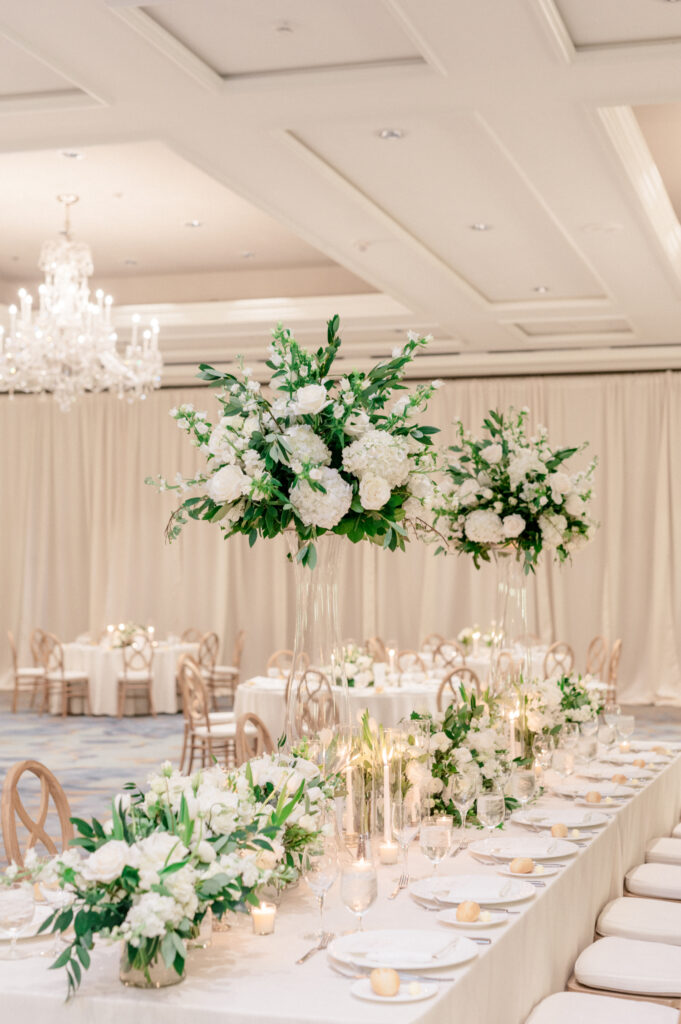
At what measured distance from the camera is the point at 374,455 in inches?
116

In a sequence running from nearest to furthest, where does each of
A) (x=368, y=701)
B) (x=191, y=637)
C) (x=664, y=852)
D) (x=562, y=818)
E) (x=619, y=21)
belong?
(x=562, y=818) < (x=664, y=852) < (x=619, y=21) < (x=368, y=701) < (x=191, y=637)

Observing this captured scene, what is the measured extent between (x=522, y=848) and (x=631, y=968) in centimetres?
42

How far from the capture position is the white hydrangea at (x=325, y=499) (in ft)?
9.68

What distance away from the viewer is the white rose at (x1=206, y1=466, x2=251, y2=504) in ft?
9.68

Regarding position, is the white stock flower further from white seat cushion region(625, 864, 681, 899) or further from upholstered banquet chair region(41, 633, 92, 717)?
upholstered banquet chair region(41, 633, 92, 717)

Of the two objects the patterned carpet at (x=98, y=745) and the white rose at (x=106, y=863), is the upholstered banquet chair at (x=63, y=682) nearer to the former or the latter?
the patterned carpet at (x=98, y=745)

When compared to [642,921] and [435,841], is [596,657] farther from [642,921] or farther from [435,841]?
[435,841]

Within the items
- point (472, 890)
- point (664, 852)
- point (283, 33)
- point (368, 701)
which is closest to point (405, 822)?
point (472, 890)

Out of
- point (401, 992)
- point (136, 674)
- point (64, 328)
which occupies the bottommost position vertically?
point (136, 674)

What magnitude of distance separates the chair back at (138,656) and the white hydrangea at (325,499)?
30.7ft

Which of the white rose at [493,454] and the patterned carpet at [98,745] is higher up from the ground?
the white rose at [493,454]

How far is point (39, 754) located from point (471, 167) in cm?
597

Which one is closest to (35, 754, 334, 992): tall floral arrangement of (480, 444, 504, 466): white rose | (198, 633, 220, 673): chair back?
(480, 444, 504, 466): white rose

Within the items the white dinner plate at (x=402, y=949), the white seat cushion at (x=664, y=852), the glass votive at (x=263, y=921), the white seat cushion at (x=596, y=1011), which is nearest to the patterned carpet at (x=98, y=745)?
the white seat cushion at (x=664, y=852)
